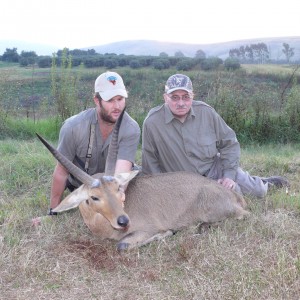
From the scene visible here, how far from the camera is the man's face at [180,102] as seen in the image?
639 centimetres

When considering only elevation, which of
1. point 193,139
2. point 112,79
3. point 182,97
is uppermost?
point 112,79

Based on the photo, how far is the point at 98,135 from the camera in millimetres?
6371

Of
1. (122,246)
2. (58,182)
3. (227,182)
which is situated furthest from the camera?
(227,182)

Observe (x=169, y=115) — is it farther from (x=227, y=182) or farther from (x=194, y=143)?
(x=227, y=182)

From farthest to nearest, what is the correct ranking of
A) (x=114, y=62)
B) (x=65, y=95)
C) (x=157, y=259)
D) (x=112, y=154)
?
(x=114, y=62)
(x=65, y=95)
(x=112, y=154)
(x=157, y=259)

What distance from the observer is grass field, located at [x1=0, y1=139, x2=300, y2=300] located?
4.36 metres

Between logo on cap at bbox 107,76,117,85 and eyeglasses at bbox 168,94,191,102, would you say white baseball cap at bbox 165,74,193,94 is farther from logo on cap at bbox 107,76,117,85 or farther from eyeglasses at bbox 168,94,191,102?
logo on cap at bbox 107,76,117,85

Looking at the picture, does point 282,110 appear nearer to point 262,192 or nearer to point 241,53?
point 262,192

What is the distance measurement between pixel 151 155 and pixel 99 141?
2.85ft

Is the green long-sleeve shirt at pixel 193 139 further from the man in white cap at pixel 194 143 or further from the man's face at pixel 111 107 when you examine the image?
the man's face at pixel 111 107

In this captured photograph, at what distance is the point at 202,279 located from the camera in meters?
4.48

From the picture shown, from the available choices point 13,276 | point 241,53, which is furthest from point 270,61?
point 13,276

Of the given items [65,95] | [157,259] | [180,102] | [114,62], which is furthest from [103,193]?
[114,62]

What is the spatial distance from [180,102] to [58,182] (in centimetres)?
185
